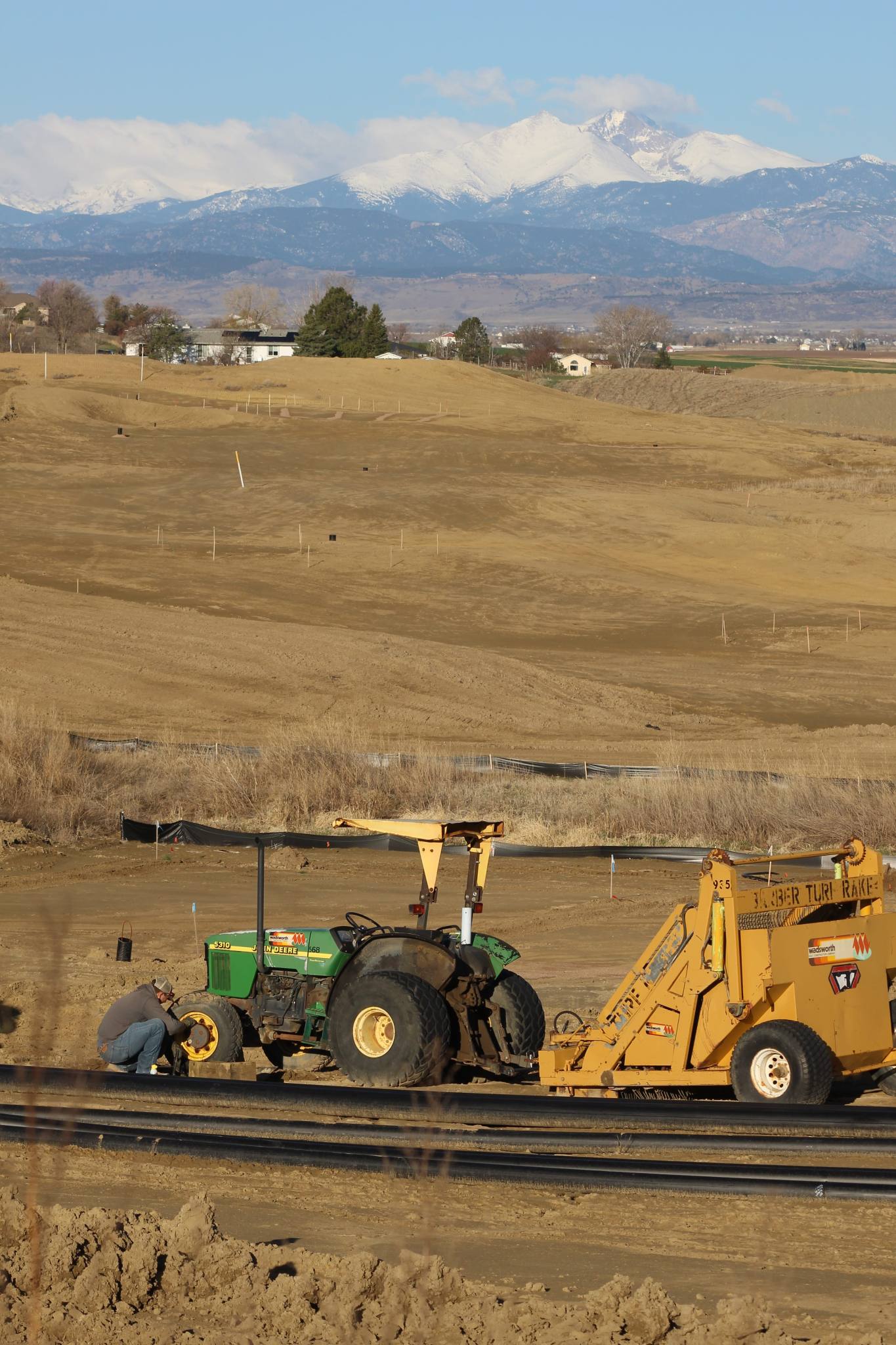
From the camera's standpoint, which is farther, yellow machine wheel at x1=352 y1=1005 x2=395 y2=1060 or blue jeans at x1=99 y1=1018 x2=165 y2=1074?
blue jeans at x1=99 y1=1018 x2=165 y2=1074

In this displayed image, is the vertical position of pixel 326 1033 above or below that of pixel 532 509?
below

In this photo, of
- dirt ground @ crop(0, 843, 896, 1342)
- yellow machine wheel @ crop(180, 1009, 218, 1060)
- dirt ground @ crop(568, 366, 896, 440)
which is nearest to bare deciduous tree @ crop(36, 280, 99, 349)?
dirt ground @ crop(568, 366, 896, 440)

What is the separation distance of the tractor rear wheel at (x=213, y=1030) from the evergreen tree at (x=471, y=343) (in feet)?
465

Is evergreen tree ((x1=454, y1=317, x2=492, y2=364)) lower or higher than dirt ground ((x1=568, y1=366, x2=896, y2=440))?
higher

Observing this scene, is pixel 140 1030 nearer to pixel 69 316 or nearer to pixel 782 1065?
pixel 782 1065

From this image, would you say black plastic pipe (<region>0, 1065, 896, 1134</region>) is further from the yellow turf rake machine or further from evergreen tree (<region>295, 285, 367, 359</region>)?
evergreen tree (<region>295, 285, 367, 359</region>)

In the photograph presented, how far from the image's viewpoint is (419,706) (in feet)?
124

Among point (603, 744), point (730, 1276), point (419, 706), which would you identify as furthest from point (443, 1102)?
point (419, 706)

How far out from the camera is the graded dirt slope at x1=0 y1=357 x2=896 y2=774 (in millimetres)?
37531

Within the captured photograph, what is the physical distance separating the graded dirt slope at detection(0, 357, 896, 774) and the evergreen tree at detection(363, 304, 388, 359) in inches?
1167

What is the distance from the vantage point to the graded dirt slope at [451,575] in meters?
37.5

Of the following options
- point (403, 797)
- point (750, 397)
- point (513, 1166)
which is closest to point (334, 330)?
point (750, 397)

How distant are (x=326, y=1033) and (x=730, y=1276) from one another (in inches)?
185

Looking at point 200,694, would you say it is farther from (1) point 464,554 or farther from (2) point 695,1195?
(2) point 695,1195
